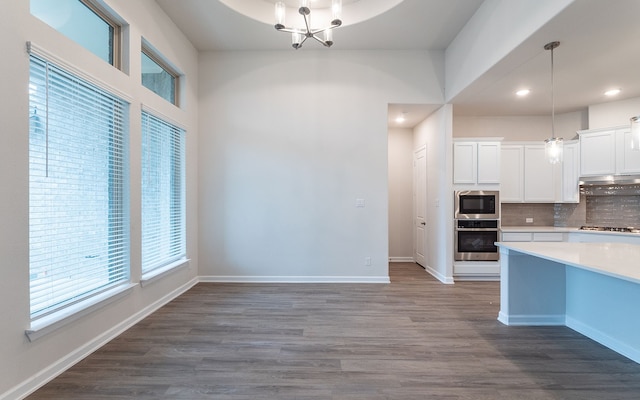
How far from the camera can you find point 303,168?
4.45 metres

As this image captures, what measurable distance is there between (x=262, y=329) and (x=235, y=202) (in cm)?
218

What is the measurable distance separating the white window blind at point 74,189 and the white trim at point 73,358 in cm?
39

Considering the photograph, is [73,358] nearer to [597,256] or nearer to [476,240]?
[597,256]

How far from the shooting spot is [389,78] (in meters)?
4.42

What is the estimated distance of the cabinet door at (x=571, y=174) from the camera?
471 centimetres

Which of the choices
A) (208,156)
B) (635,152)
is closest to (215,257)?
(208,156)

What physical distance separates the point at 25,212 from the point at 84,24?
5.71ft

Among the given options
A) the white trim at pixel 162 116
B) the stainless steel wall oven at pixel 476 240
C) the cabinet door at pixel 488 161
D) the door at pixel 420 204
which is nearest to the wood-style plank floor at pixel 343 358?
the stainless steel wall oven at pixel 476 240

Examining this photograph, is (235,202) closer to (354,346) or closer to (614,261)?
(354,346)

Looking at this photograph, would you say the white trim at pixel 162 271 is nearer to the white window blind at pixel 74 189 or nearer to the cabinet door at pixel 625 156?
the white window blind at pixel 74 189

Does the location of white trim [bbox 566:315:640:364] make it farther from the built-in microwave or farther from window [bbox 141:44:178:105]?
window [bbox 141:44:178:105]

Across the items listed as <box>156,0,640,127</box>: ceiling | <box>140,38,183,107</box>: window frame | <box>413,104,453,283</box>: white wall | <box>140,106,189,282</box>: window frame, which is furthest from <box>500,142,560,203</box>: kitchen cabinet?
<box>140,38,183,107</box>: window frame

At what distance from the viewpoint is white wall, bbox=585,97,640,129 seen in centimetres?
433

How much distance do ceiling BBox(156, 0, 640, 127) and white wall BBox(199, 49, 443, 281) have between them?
33 centimetres
